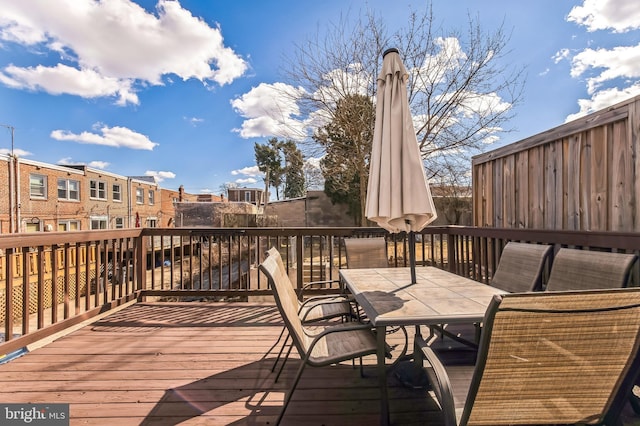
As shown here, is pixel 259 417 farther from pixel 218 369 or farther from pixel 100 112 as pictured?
pixel 100 112

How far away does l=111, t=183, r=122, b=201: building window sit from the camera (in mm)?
21578

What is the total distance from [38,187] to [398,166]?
2078cm

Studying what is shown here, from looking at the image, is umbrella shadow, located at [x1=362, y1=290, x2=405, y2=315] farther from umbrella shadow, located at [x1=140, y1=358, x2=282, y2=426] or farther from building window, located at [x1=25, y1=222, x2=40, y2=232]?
building window, located at [x1=25, y1=222, x2=40, y2=232]

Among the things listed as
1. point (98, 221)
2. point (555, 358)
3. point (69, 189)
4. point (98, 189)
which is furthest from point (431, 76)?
point (98, 221)

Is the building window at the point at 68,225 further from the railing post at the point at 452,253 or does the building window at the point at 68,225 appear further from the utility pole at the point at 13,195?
the railing post at the point at 452,253

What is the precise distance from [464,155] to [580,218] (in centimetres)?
715

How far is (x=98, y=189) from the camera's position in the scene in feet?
66.9

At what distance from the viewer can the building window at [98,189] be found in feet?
64.9

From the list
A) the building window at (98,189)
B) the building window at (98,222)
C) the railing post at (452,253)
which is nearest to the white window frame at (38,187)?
the building window at (98,189)

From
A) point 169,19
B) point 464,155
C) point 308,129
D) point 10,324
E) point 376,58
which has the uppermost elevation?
point 169,19

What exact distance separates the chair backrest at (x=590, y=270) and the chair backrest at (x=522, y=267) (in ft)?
0.63

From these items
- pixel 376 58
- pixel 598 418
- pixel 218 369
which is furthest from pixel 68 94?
pixel 598 418

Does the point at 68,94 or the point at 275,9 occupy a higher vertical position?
the point at 68,94

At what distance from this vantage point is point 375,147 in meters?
2.42
